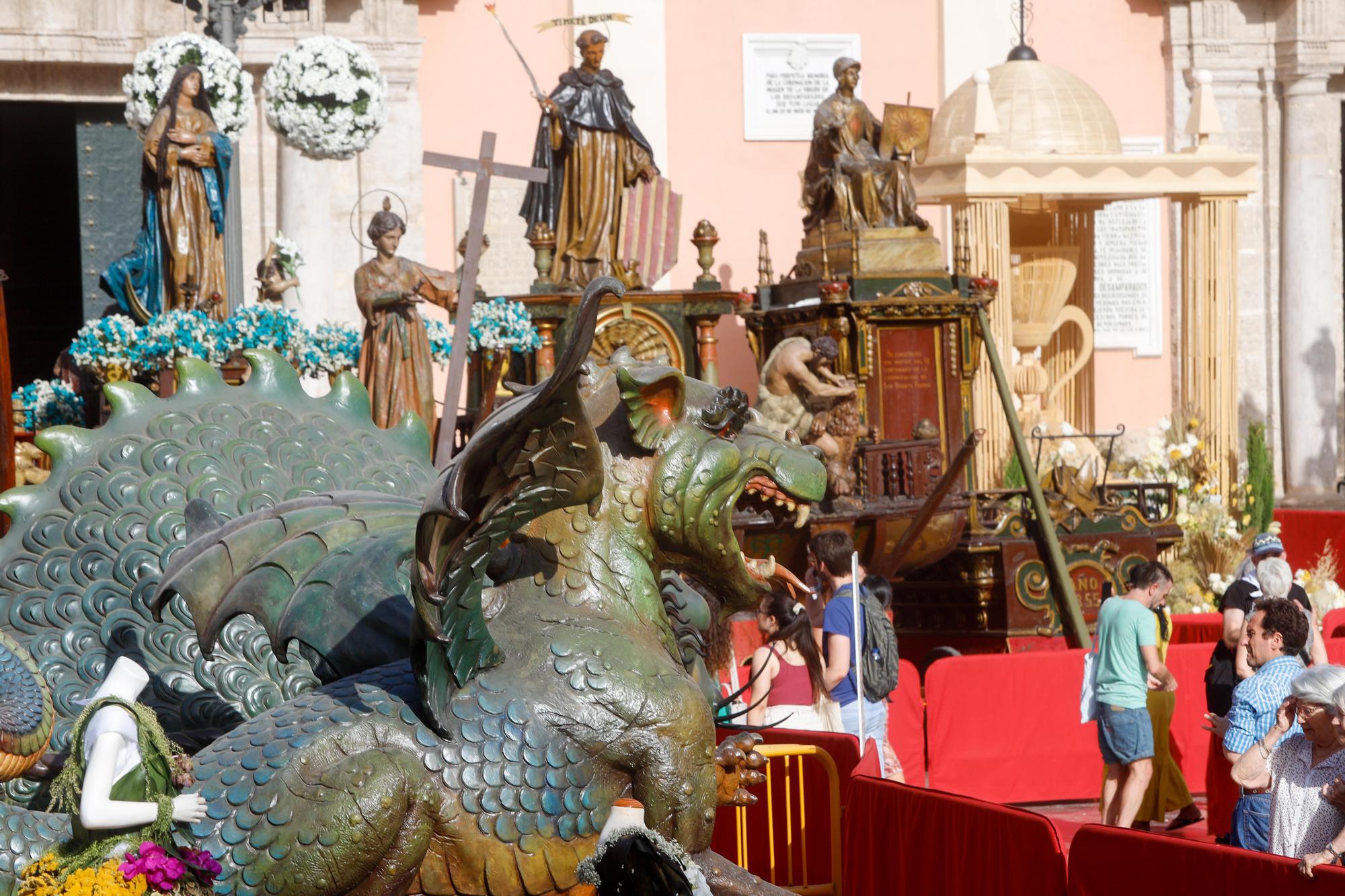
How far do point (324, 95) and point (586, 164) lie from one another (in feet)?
19.9

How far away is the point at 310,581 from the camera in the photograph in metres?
3.14

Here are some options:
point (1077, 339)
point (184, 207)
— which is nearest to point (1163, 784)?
point (184, 207)

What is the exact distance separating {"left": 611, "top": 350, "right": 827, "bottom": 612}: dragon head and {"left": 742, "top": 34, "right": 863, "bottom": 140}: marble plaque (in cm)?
1640

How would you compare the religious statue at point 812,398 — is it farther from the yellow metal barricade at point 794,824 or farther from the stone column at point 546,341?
the yellow metal barricade at point 794,824

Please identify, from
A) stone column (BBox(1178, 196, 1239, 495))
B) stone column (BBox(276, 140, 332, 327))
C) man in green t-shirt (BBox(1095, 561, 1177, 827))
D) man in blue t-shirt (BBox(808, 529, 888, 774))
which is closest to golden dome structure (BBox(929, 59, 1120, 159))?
stone column (BBox(1178, 196, 1239, 495))

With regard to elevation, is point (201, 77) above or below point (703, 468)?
above

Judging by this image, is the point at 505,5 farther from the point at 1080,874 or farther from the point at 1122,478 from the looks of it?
the point at 1080,874

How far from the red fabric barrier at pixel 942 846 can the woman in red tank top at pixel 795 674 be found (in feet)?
2.97

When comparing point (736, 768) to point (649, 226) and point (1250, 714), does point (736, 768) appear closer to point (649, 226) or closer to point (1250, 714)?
point (1250, 714)

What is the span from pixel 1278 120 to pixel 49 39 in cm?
1254

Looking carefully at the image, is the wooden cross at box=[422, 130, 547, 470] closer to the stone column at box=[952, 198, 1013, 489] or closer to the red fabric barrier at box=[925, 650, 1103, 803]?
the red fabric barrier at box=[925, 650, 1103, 803]

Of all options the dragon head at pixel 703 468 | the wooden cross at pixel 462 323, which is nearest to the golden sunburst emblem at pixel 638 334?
the wooden cross at pixel 462 323

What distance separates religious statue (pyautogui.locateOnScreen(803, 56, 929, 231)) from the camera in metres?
14.5

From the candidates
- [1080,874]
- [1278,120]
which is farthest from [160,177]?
[1278,120]
